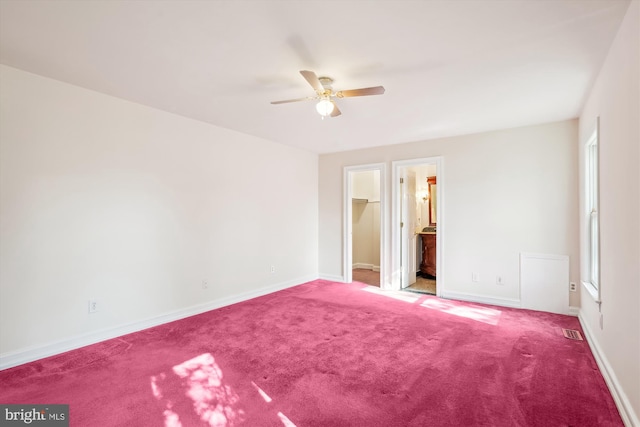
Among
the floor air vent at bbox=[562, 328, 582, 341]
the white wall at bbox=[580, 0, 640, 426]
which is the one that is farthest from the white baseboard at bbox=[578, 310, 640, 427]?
the floor air vent at bbox=[562, 328, 582, 341]

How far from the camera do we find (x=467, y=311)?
4074 millimetres

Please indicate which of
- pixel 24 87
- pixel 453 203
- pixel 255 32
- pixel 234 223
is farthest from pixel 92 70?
pixel 453 203

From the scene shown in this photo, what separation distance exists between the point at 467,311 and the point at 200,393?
338 centimetres

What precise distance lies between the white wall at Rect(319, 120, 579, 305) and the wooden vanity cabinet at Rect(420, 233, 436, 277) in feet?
4.04

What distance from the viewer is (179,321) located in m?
3.73

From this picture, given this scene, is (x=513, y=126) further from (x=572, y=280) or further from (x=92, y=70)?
(x=92, y=70)

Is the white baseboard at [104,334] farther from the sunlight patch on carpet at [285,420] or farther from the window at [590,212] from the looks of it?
the window at [590,212]

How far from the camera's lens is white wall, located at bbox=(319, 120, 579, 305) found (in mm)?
3986

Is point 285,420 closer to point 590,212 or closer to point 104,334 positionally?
point 104,334

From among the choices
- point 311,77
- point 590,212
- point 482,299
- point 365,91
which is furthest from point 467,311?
point 311,77

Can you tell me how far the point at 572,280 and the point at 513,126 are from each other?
2150 millimetres

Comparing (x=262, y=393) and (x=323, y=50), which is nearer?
(x=262, y=393)

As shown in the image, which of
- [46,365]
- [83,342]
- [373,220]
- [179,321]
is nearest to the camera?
[46,365]

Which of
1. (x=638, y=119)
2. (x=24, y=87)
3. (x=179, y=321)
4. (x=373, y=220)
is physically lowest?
(x=179, y=321)
